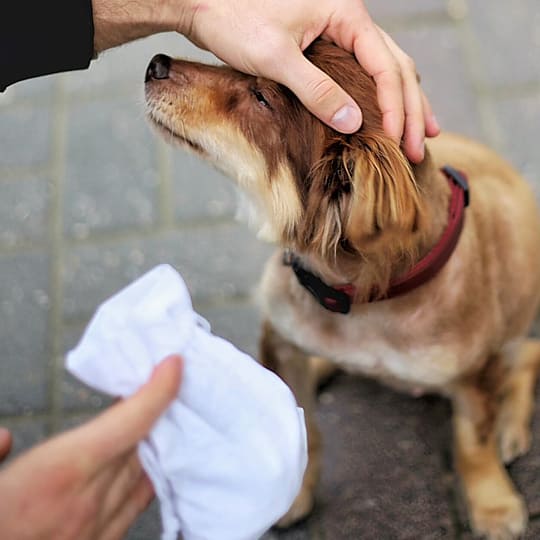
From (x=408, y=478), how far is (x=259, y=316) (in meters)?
0.68

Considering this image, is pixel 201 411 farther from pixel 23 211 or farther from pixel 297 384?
pixel 23 211

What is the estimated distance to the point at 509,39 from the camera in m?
3.20

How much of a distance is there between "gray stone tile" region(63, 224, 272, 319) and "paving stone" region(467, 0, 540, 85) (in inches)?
46.4

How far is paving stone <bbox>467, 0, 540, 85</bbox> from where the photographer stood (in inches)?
123

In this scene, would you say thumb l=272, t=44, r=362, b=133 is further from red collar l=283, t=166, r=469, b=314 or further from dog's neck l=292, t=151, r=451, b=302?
red collar l=283, t=166, r=469, b=314

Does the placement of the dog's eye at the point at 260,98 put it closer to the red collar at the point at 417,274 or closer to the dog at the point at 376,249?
the dog at the point at 376,249

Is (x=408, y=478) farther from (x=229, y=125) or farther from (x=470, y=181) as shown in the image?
(x=229, y=125)

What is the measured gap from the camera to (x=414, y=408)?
2.46m

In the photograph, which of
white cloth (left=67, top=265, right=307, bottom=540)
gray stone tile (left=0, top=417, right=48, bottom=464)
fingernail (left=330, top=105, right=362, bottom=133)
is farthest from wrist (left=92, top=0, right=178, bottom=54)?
gray stone tile (left=0, top=417, right=48, bottom=464)

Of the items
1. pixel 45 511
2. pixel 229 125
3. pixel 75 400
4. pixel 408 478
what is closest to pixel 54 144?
pixel 75 400

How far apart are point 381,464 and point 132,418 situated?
4.05ft

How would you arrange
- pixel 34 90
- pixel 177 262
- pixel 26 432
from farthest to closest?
pixel 34 90 → pixel 177 262 → pixel 26 432

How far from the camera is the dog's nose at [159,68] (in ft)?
5.94

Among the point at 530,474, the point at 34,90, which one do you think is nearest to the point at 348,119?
the point at 530,474
